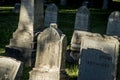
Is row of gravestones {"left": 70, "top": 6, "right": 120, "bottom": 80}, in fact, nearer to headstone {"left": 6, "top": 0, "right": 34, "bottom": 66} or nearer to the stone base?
the stone base

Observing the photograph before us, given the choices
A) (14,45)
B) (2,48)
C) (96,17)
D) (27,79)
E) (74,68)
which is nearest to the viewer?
(27,79)

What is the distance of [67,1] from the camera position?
3341 centimetres

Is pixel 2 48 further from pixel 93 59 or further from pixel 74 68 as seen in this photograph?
pixel 93 59

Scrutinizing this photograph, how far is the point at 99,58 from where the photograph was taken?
8.64m

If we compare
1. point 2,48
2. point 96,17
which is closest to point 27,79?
point 2,48

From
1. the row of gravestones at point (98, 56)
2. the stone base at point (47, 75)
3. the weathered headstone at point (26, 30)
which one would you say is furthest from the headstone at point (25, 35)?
the row of gravestones at point (98, 56)

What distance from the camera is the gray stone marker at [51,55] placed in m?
8.59

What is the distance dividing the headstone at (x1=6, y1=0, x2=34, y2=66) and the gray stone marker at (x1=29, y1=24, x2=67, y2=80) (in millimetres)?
1924

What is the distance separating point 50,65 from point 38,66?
34cm

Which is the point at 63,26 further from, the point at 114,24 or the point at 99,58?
the point at 99,58

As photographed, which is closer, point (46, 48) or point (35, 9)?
point (46, 48)

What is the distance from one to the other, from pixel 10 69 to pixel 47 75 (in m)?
2.06

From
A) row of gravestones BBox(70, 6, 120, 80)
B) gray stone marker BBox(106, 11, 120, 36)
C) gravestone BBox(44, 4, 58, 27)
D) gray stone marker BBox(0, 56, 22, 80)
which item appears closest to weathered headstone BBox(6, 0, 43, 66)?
row of gravestones BBox(70, 6, 120, 80)

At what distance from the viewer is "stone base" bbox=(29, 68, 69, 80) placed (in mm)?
8737
